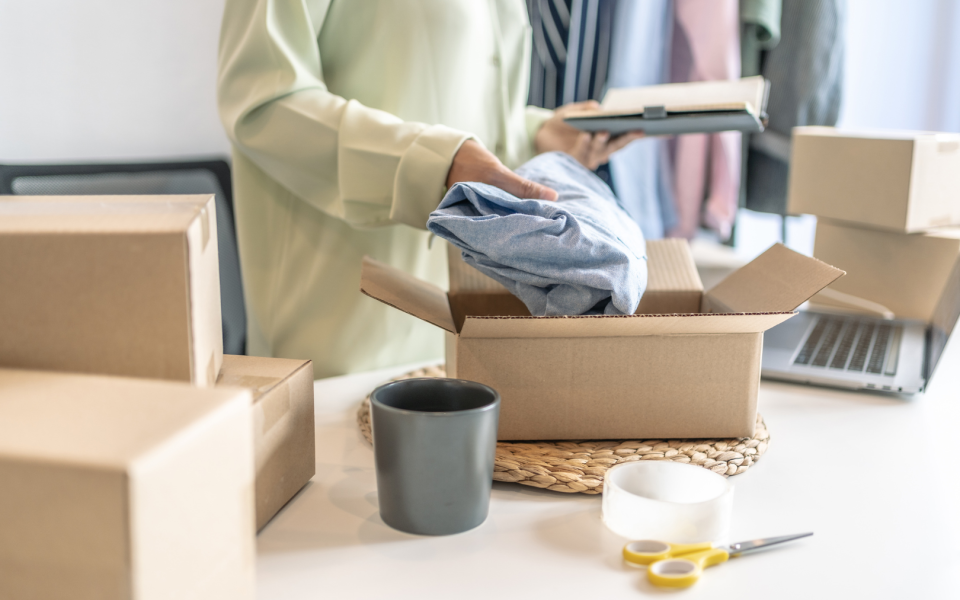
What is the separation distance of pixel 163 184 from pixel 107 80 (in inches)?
10.7

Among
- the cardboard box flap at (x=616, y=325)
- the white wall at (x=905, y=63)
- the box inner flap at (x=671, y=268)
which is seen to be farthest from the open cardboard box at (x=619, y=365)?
the white wall at (x=905, y=63)

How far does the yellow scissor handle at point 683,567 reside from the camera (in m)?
0.43

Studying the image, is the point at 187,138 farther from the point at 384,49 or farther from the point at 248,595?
the point at 248,595

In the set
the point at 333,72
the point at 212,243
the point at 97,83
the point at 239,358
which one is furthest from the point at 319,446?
the point at 97,83

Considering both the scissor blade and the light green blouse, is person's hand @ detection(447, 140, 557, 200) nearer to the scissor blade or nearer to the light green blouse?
the light green blouse

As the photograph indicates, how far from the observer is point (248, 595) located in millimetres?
372

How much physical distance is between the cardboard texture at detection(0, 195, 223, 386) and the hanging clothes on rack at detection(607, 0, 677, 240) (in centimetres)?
122

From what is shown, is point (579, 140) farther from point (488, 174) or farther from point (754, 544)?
point (754, 544)

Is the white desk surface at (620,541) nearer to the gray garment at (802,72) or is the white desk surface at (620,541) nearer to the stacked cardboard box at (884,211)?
the stacked cardboard box at (884,211)

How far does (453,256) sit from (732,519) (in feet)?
1.20

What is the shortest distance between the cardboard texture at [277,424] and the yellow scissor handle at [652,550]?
226mm

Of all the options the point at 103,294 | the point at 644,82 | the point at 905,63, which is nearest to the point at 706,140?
the point at 644,82

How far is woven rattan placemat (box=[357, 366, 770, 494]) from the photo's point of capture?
1.77 ft

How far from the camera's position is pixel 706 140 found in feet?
5.45
